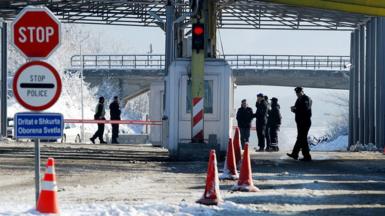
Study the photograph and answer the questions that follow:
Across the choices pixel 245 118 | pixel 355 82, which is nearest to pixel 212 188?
pixel 245 118

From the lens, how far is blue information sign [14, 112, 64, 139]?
28.2 ft

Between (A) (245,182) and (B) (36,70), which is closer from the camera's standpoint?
(B) (36,70)

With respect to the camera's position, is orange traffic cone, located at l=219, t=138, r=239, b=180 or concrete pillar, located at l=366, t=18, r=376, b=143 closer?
orange traffic cone, located at l=219, t=138, r=239, b=180

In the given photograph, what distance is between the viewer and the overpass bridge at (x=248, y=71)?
61.2 m

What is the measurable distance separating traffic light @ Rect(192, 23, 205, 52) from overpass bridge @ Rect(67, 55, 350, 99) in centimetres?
3700

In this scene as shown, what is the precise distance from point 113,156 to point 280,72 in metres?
40.1

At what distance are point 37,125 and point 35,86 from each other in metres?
0.40

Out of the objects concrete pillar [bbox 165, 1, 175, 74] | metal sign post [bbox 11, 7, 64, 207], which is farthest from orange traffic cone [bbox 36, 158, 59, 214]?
concrete pillar [bbox 165, 1, 175, 74]

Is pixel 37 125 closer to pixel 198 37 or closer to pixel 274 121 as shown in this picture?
pixel 198 37

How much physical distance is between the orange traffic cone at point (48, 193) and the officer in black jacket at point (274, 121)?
17.5 metres

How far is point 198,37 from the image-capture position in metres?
19.5

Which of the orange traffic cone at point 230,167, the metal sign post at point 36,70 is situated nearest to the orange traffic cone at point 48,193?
the metal sign post at point 36,70

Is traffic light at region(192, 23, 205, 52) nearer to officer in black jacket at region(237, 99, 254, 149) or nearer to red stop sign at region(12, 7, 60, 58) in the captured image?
officer in black jacket at region(237, 99, 254, 149)

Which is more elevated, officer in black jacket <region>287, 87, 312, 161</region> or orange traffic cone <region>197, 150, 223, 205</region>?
officer in black jacket <region>287, 87, 312, 161</region>
